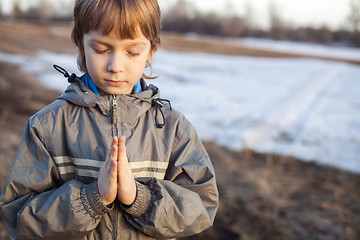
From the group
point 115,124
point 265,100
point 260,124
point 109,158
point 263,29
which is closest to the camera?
point 109,158

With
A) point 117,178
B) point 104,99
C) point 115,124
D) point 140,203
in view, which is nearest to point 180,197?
point 140,203

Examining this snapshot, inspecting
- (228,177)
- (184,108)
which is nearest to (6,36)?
(184,108)

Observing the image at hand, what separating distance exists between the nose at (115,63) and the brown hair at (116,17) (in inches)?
3.2

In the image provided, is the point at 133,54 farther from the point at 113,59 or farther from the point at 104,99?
the point at 104,99

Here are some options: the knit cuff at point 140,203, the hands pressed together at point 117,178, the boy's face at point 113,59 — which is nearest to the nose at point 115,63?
the boy's face at point 113,59

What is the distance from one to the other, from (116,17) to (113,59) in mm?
169

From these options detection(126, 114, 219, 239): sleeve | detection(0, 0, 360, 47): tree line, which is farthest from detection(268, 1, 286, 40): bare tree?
detection(126, 114, 219, 239): sleeve

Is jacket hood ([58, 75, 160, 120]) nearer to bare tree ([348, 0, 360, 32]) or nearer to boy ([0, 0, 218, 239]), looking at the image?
boy ([0, 0, 218, 239])

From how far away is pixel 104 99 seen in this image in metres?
1.52

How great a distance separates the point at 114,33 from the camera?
4.68ft

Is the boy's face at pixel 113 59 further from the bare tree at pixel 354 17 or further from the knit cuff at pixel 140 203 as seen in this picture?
the bare tree at pixel 354 17

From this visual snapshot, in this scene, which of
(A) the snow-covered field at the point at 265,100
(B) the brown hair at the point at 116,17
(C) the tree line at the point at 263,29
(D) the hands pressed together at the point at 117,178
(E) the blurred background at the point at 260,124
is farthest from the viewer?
(C) the tree line at the point at 263,29

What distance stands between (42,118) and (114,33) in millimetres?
475

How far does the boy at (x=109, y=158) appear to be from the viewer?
138cm
